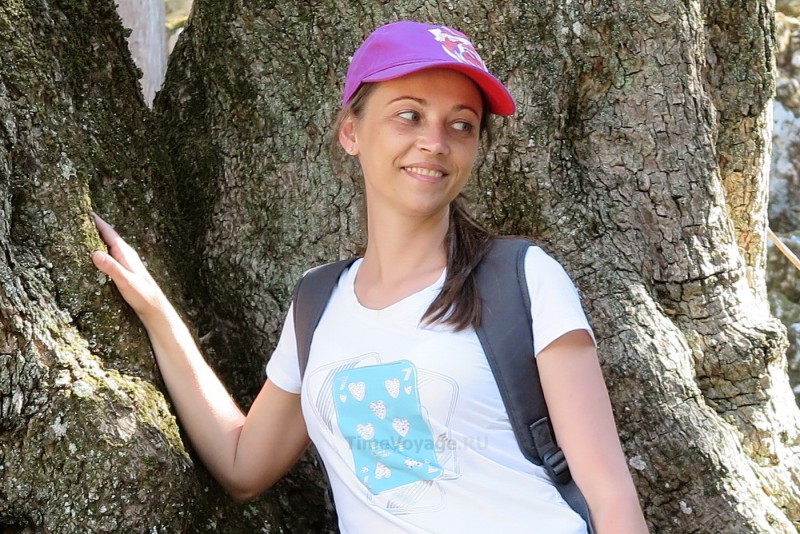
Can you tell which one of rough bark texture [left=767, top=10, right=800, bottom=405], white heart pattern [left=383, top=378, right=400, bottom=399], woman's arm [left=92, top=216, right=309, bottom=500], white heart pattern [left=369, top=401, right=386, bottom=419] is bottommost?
rough bark texture [left=767, top=10, right=800, bottom=405]

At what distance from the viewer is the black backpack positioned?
5.97 feet

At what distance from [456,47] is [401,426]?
83 cm

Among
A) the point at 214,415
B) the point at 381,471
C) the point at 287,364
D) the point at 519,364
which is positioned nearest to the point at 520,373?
the point at 519,364

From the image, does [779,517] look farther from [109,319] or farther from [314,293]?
[109,319]

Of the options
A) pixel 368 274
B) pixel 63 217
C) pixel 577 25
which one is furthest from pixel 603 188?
pixel 63 217

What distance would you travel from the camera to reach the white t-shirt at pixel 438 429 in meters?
1.83

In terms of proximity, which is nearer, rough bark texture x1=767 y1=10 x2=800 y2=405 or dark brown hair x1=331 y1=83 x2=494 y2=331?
dark brown hair x1=331 y1=83 x2=494 y2=331

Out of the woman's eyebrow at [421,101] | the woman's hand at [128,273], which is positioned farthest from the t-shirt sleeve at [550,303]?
the woman's hand at [128,273]

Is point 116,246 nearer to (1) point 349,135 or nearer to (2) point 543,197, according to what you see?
(1) point 349,135

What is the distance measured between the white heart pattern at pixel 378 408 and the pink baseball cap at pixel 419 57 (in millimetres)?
702

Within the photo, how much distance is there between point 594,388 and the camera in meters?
1.80

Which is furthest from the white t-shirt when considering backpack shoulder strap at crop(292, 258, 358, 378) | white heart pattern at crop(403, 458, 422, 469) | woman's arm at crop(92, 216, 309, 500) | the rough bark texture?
the rough bark texture

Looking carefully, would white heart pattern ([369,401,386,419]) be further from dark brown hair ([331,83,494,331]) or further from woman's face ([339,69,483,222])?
woman's face ([339,69,483,222])

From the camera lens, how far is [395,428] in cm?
190
